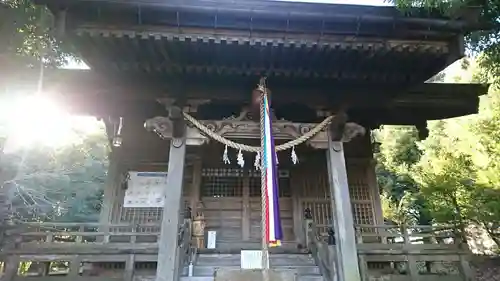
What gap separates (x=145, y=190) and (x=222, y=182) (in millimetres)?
1795

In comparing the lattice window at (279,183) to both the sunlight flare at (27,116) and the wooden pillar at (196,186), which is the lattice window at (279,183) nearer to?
the wooden pillar at (196,186)

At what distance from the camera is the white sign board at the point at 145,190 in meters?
7.95

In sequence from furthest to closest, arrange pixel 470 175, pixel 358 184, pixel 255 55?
pixel 470 175
pixel 358 184
pixel 255 55

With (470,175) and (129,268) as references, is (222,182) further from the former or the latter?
(470,175)

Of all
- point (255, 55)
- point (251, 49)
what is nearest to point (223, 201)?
point (255, 55)

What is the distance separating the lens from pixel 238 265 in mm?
6371

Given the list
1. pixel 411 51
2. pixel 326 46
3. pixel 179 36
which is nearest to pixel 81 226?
pixel 179 36

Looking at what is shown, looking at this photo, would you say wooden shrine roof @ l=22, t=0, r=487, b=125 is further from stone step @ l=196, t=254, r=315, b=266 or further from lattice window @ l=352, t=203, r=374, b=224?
lattice window @ l=352, t=203, r=374, b=224

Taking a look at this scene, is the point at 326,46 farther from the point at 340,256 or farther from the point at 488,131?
the point at 488,131

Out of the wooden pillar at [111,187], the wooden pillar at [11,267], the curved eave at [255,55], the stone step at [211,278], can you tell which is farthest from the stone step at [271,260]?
the curved eave at [255,55]

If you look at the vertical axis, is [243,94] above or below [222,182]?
above

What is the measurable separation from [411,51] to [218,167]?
4965 millimetres

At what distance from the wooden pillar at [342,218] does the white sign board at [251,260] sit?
1538 mm

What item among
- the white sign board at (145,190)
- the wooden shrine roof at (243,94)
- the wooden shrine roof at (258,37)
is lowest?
the white sign board at (145,190)
